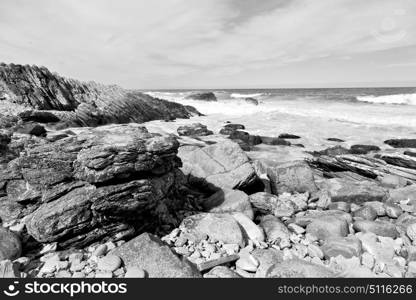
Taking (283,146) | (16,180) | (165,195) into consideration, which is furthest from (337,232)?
(283,146)

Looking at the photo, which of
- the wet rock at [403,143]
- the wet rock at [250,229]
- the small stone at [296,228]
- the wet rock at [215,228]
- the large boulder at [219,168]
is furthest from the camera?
the wet rock at [403,143]

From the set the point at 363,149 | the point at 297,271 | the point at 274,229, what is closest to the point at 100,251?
the point at 297,271

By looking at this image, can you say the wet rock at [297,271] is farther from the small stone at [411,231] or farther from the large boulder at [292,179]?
the large boulder at [292,179]

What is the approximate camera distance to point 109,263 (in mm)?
4578

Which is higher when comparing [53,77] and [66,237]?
[53,77]

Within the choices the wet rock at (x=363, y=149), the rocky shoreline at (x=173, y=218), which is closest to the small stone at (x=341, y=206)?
the rocky shoreline at (x=173, y=218)

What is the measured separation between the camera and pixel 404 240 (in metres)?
5.72

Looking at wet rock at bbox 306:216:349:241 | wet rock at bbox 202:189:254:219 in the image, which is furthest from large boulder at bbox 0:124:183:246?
wet rock at bbox 306:216:349:241

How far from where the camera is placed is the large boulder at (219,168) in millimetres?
7936

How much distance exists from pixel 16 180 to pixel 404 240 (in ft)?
26.6

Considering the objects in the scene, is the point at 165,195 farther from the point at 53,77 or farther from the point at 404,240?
the point at 53,77

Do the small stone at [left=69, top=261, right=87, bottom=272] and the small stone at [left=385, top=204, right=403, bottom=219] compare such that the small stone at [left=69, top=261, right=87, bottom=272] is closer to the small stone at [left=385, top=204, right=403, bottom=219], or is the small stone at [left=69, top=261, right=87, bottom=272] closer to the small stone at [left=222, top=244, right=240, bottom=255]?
the small stone at [left=222, top=244, right=240, bottom=255]

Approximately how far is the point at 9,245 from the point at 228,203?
4363mm

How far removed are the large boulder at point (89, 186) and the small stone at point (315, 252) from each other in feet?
9.81
